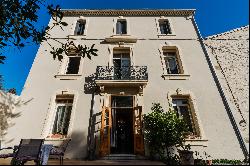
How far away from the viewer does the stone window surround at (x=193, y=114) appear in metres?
9.52

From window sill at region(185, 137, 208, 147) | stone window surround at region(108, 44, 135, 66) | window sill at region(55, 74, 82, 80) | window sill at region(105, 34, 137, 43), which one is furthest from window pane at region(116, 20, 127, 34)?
window sill at region(185, 137, 208, 147)

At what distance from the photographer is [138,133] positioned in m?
9.61

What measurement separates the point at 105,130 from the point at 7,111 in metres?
4.53

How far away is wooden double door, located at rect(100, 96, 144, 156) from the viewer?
943cm

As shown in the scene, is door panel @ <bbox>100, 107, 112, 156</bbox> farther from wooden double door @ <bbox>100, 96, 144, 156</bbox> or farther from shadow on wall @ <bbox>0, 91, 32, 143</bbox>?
shadow on wall @ <bbox>0, 91, 32, 143</bbox>

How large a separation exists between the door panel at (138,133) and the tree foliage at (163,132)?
0.87ft

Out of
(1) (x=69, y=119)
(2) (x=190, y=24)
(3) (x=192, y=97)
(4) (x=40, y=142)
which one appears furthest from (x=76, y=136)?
(2) (x=190, y=24)

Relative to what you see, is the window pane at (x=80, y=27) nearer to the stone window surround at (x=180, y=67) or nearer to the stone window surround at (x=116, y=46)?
the stone window surround at (x=116, y=46)

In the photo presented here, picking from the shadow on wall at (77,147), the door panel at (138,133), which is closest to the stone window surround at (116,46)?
the door panel at (138,133)

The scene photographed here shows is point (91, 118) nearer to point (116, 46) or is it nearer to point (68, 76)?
point (68, 76)

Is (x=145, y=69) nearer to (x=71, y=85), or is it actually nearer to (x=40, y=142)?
(x=71, y=85)

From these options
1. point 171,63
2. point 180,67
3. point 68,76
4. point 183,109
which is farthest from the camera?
point 171,63

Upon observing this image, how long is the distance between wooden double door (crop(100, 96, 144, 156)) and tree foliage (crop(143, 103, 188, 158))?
443 mm

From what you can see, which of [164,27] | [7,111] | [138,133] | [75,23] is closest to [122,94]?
[138,133]
